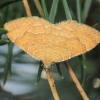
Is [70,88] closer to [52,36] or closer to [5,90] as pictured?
[5,90]

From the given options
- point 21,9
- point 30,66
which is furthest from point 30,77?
point 21,9

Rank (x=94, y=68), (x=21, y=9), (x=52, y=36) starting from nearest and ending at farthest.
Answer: (x=52, y=36) → (x=21, y=9) → (x=94, y=68)

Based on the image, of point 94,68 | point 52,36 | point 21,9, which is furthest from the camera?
point 94,68

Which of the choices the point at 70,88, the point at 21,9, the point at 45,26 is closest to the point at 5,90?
the point at 70,88

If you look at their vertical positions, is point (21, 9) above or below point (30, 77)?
above

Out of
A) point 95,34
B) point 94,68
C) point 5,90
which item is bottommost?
point 5,90

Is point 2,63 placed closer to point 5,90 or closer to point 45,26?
point 5,90

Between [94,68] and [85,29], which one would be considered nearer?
[85,29]
